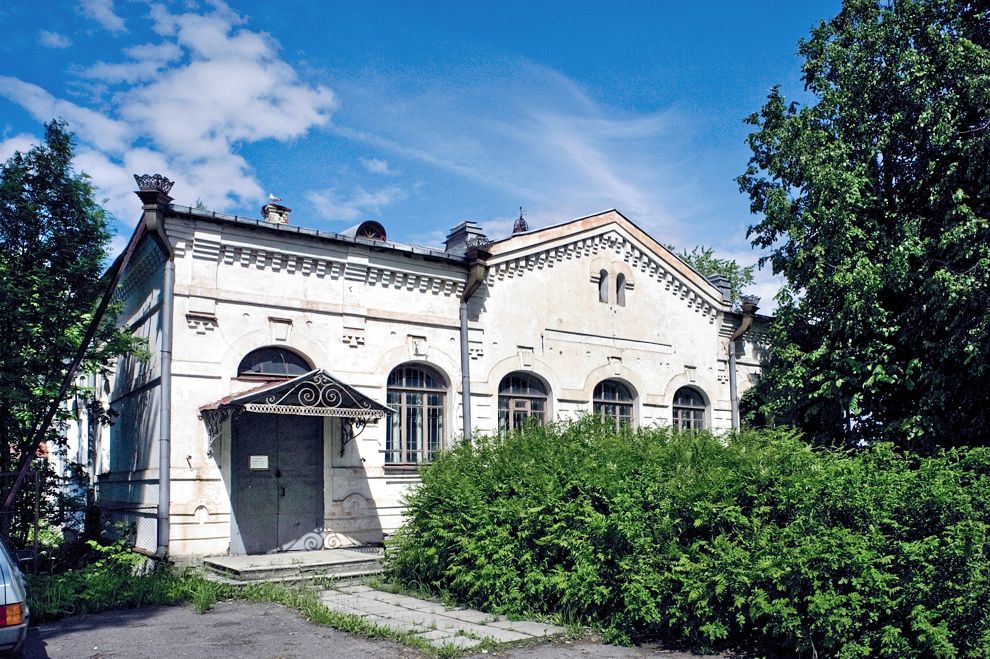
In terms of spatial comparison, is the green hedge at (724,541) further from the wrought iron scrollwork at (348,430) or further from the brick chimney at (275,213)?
the brick chimney at (275,213)

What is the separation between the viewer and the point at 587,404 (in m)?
17.7

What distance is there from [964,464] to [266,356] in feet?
34.0

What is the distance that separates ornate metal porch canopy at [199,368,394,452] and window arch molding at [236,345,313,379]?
0.38 m

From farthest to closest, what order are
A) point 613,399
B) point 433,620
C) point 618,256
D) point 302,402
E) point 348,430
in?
point 618,256, point 613,399, point 348,430, point 302,402, point 433,620

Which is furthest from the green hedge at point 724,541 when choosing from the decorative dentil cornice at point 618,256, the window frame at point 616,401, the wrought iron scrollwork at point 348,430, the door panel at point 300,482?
the window frame at point 616,401

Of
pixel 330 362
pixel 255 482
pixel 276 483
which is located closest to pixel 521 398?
pixel 330 362

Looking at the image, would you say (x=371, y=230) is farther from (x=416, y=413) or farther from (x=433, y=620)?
(x=433, y=620)

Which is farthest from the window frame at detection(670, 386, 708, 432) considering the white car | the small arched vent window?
the white car

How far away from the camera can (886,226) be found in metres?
16.3

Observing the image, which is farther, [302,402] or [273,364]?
[273,364]

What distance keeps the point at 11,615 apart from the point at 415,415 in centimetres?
962

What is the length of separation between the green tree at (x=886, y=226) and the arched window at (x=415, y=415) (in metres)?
7.46

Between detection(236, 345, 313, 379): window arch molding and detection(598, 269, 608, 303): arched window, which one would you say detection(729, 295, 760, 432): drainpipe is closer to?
detection(598, 269, 608, 303): arched window

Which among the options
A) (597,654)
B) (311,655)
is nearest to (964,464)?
(597,654)
